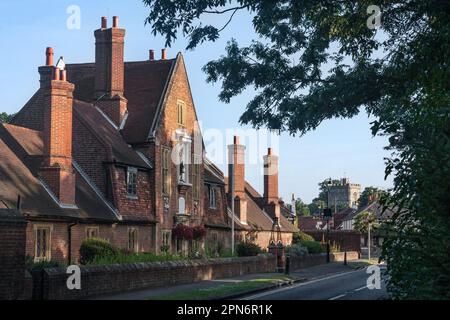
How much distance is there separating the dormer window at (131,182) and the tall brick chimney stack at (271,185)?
91.3 ft

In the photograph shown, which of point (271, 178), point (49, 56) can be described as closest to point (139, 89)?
point (49, 56)

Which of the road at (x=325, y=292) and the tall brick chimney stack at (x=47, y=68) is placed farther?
the tall brick chimney stack at (x=47, y=68)

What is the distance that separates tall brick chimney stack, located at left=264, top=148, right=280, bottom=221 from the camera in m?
65.5

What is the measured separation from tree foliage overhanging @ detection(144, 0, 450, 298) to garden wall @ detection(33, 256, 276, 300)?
7330 millimetres

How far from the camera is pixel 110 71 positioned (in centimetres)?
4009

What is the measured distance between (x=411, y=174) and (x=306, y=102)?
1159 cm

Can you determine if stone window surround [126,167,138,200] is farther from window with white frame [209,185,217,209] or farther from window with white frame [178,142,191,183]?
window with white frame [209,185,217,209]

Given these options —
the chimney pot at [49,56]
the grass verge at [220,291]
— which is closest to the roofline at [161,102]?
the chimney pot at [49,56]

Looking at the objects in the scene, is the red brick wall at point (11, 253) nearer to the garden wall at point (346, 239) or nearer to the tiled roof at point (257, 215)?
the tiled roof at point (257, 215)

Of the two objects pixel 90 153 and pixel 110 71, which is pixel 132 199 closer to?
pixel 90 153

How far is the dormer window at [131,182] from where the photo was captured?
3759cm

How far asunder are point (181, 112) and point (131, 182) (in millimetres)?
7157

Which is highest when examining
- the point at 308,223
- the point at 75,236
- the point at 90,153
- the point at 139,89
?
the point at 139,89

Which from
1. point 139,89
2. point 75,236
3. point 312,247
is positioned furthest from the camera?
point 312,247
